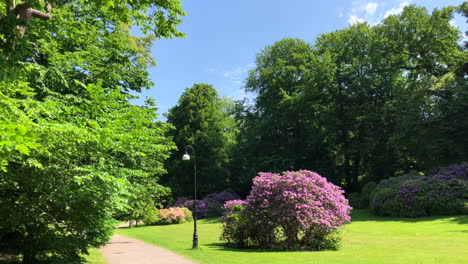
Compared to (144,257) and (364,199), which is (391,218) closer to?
(364,199)

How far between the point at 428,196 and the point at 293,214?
12.6 meters

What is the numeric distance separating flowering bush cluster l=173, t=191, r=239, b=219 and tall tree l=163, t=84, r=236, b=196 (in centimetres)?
328

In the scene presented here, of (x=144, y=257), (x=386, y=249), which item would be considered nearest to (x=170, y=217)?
(x=144, y=257)

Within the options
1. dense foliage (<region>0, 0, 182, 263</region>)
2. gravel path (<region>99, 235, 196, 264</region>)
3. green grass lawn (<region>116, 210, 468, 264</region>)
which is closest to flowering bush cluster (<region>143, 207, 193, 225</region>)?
green grass lawn (<region>116, 210, 468, 264</region>)

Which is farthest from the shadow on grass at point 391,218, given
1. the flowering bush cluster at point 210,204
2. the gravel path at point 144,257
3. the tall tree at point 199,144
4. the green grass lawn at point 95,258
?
the tall tree at point 199,144

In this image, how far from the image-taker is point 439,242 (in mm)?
13555

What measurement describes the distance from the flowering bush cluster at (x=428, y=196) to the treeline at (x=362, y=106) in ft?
11.3

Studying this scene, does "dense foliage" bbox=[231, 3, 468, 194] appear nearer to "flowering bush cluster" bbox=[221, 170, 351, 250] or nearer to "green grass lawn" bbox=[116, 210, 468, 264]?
"green grass lawn" bbox=[116, 210, 468, 264]

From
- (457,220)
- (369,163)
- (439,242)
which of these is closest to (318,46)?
(369,163)

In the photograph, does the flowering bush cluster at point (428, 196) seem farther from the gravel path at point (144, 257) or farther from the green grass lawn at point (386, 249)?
the gravel path at point (144, 257)

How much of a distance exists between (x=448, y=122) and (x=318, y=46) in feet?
60.4

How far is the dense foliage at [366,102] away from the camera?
28219 millimetres

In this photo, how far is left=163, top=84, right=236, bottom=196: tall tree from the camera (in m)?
43.8

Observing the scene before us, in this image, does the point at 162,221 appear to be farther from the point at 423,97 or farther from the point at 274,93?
the point at 423,97
